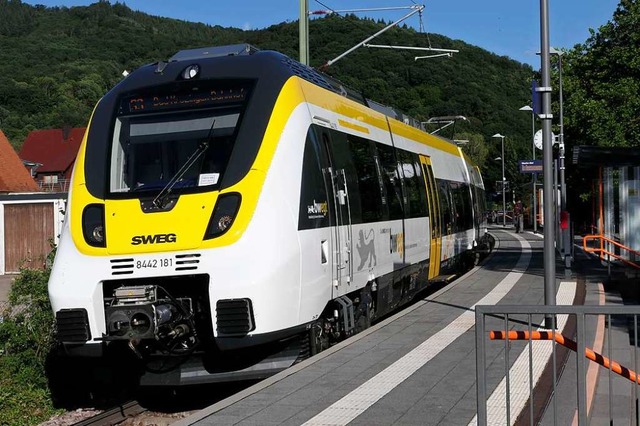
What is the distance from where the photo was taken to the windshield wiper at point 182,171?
8.25m

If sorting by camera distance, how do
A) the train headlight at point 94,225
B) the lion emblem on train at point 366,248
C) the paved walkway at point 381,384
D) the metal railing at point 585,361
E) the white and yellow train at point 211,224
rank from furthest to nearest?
the lion emblem on train at point 366,248 < the train headlight at point 94,225 < the white and yellow train at point 211,224 < the paved walkway at point 381,384 < the metal railing at point 585,361

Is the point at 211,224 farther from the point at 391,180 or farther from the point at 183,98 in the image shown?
the point at 391,180

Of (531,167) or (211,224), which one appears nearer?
(211,224)

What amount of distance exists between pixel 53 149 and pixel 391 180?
67149 mm

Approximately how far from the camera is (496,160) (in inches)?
3698

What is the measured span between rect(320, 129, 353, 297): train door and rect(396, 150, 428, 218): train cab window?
3.73 meters

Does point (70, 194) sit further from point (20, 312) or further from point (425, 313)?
point (425, 313)

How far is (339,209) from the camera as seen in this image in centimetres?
985

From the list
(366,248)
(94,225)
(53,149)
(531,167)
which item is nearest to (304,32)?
(366,248)

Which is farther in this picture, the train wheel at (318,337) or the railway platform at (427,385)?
the train wheel at (318,337)

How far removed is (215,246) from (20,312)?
594cm

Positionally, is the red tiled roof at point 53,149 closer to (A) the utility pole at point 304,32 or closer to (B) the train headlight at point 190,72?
(A) the utility pole at point 304,32

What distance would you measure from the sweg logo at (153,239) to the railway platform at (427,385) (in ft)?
5.40

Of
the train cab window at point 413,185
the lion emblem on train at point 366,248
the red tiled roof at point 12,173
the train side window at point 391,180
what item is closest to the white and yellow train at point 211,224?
the lion emblem on train at point 366,248
